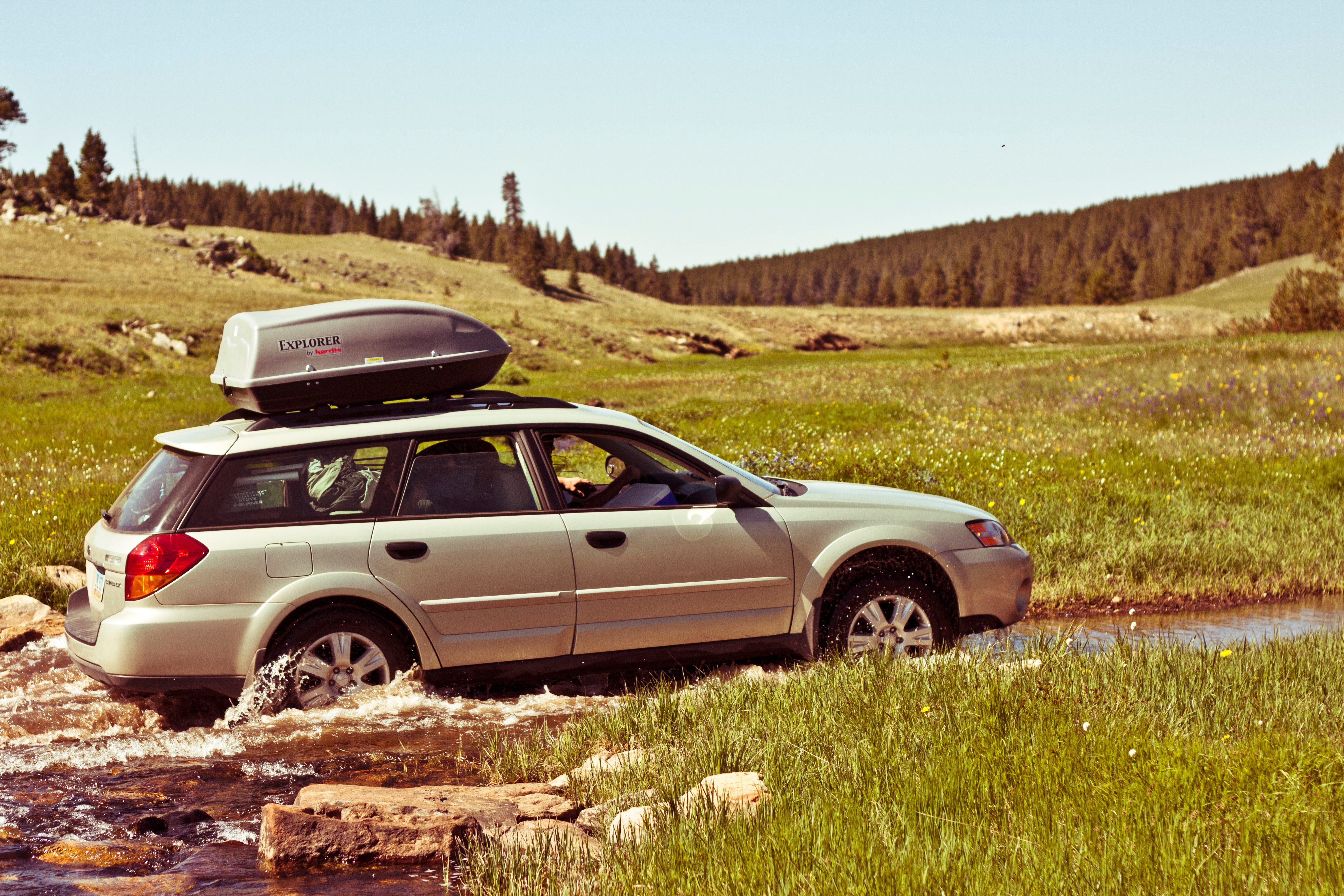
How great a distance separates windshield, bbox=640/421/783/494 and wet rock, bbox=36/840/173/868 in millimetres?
3230

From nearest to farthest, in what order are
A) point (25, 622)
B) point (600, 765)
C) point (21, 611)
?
point (600, 765)
point (25, 622)
point (21, 611)

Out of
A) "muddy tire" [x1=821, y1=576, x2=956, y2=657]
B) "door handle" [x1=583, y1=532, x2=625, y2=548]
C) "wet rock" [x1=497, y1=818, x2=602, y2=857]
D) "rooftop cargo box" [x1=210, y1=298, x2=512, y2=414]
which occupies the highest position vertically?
"rooftop cargo box" [x1=210, y1=298, x2=512, y2=414]

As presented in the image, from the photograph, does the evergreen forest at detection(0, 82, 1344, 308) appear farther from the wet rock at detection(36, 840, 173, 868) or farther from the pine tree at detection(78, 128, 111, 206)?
the wet rock at detection(36, 840, 173, 868)

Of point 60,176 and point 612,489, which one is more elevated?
point 60,176

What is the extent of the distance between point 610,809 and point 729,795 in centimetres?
49

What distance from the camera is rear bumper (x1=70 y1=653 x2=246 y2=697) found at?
5.12 meters

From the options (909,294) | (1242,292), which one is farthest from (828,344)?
(1242,292)

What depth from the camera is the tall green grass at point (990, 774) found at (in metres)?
2.99

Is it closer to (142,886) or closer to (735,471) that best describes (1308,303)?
(735,471)

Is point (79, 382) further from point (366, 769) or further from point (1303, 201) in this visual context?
point (1303, 201)

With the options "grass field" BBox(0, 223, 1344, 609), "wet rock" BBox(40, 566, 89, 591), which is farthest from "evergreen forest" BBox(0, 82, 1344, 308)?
"wet rock" BBox(40, 566, 89, 591)

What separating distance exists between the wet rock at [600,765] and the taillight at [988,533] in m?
2.65

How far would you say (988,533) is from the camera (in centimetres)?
620

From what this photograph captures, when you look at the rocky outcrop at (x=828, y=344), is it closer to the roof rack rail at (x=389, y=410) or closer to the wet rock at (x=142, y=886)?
the roof rack rail at (x=389, y=410)
